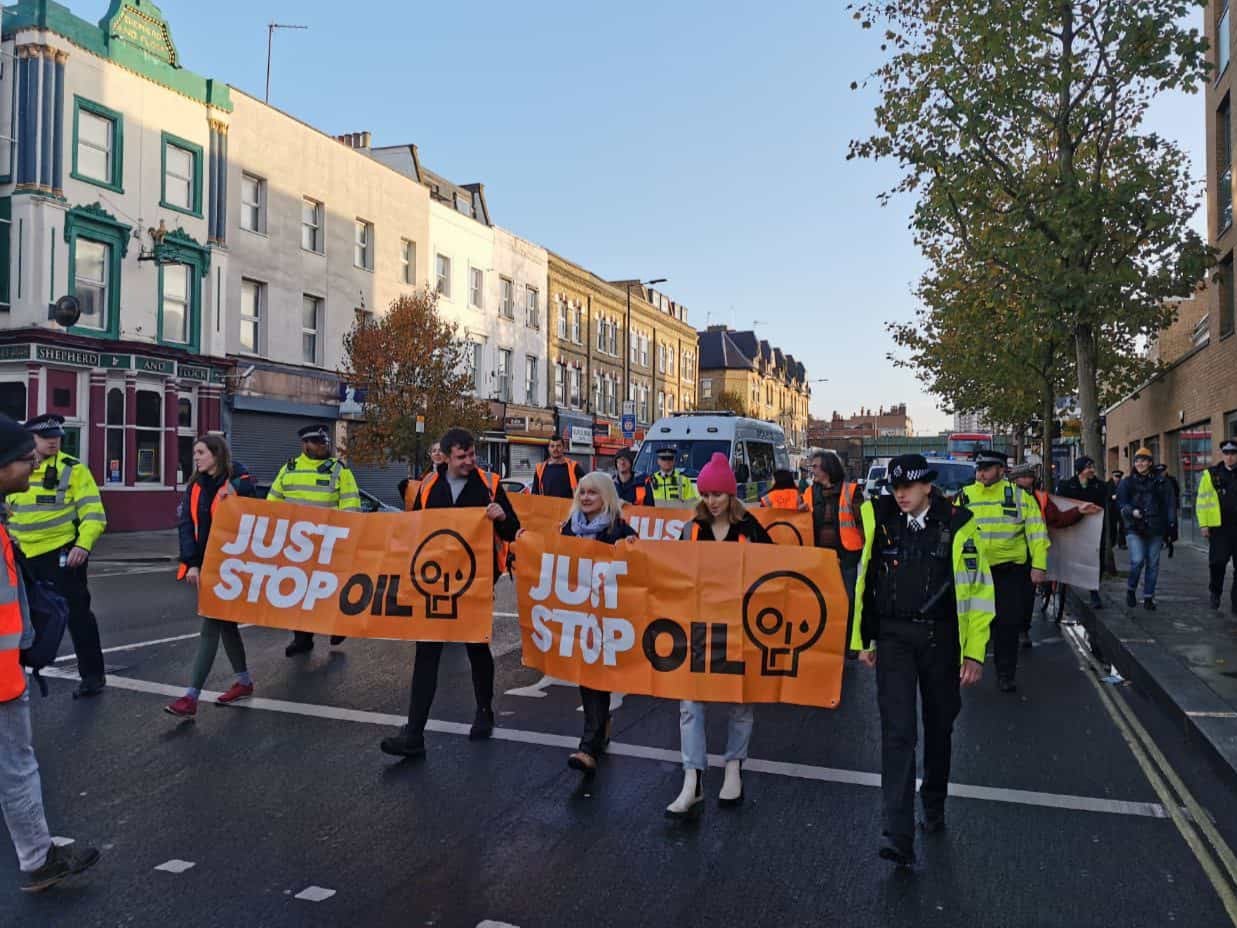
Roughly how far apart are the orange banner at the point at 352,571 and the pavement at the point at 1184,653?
182 inches

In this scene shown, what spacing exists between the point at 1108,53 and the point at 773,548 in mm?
14471

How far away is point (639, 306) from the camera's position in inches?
2243

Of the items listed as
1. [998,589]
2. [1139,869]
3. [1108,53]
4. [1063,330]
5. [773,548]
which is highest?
[1108,53]

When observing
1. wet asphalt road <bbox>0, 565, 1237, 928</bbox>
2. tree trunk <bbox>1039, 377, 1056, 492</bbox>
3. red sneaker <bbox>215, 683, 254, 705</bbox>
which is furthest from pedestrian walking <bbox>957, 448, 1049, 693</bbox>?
tree trunk <bbox>1039, 377, 1056, 492</bbox>

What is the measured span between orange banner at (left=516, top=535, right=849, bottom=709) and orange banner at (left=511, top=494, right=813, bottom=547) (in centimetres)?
355

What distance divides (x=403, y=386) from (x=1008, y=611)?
75.8 feet

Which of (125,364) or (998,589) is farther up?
(125,364)

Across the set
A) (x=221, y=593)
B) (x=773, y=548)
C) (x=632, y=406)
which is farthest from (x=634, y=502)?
(x=632, y=406)

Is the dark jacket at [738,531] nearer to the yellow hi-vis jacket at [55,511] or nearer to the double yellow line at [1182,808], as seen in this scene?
the double yellow line at [1182,808]

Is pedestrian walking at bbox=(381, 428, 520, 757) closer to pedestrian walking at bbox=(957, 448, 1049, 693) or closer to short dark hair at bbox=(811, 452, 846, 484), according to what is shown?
short dark hair at bbox=(811, 452, 846, 484)

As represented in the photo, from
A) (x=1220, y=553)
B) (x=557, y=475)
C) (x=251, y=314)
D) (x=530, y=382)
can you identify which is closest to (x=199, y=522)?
(x=557, y=475)

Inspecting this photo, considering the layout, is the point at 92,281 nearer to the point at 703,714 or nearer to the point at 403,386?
the point at 403,386

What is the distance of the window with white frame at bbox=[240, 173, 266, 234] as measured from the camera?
28281 mm

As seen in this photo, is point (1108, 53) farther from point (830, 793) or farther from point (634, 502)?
point (830, 793)
